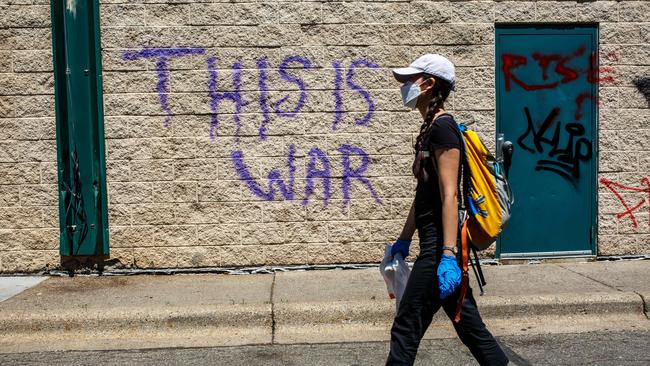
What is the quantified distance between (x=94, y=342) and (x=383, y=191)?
3.11 metres

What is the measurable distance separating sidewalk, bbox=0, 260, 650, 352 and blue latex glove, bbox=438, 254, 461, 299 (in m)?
2.20

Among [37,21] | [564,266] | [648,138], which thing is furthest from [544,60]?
[37,21]

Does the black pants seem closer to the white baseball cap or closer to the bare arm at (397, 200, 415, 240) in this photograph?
the bare arm at (397, 200, 415, 240)

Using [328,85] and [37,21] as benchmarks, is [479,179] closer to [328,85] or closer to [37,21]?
[328,85]

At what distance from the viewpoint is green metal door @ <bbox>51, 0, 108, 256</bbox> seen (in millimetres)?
7043

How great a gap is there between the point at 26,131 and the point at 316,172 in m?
2.81

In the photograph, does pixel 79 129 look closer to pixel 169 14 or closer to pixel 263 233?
pixel 169 14

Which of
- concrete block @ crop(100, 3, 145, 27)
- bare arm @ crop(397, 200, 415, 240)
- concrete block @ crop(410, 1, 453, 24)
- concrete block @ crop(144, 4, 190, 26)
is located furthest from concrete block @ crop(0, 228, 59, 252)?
bare arm @ crop(397, 200, 415, 240)

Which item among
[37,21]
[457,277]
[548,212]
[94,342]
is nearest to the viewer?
[457,277]

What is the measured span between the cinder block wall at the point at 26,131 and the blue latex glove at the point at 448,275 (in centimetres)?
478

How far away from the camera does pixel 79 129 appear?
7.10 m

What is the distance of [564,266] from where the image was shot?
7.38m

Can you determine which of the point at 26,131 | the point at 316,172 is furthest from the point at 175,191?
the point at 26,131

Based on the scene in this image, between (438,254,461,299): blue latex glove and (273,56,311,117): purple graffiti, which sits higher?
(273,56,311,117): purple graffiti
